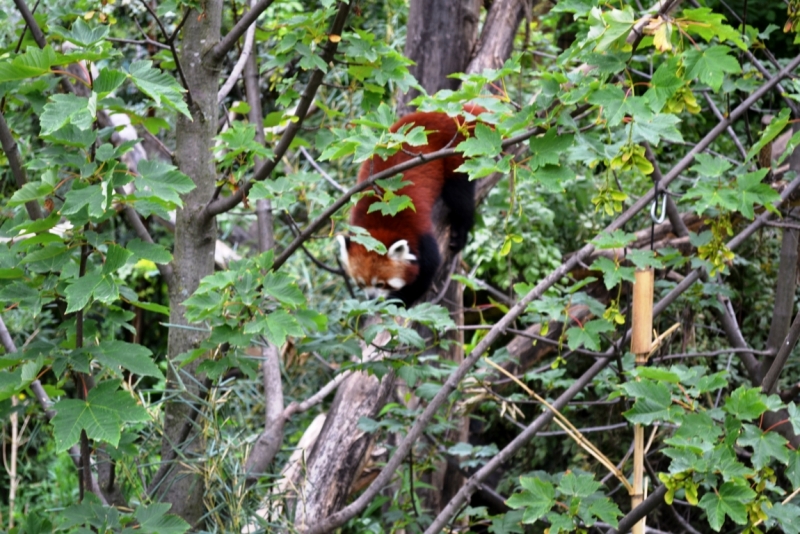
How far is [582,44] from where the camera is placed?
119 cm

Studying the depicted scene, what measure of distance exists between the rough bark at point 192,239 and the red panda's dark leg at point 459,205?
146cm

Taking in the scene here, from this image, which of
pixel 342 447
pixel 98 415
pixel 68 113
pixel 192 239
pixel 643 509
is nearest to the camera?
pixel 68 113

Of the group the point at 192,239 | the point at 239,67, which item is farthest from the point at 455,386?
the point at 239,67

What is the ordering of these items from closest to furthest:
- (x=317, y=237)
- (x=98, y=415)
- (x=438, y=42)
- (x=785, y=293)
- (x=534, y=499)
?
1. (x=98, y=415)
2. (x=534, y=499)
3. (x=317, y=237)
4. (x=785, y=293)
5. (x=438, y=42)

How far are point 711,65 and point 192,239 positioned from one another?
1.15 meters

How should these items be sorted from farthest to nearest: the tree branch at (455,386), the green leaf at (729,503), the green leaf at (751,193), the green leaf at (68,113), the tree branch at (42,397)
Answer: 1. the tree branch at (455,386)
2. the green leaf at (751,193)
3. the tree branch at (42,397)
4. the green leaf at (729,503)
5. the green leaf at (68,113)

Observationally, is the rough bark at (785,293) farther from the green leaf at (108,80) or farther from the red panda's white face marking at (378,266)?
the green leaf at (108,80)

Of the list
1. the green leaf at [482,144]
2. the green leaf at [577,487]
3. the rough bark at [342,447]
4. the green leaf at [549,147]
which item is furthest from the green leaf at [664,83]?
the rough bark at [342,447]

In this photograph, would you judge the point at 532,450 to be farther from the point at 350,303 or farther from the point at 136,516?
the point at 136,516

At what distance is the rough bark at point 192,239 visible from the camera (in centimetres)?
169

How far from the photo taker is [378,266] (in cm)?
321

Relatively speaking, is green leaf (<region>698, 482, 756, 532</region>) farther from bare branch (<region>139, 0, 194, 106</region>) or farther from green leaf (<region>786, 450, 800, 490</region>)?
bare branch (<region>139, 0, 194, 106</region>)

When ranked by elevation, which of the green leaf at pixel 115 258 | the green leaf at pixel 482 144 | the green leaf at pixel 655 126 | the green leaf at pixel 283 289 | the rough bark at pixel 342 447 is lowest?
the rough bark at pixel 342 447

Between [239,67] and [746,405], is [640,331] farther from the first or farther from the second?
[239,67]
